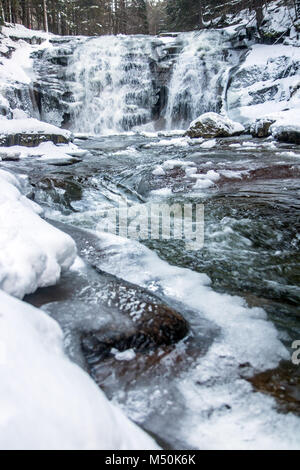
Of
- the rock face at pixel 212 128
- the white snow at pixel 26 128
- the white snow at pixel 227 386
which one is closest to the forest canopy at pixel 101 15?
the rock face at pixel 212 128

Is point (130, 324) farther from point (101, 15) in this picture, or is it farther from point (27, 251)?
point (101, 15)

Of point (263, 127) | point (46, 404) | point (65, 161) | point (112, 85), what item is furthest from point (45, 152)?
point (112, 85)

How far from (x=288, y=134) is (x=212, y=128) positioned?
110 inches

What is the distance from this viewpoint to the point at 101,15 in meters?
30.6

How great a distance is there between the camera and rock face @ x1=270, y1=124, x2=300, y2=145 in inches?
358

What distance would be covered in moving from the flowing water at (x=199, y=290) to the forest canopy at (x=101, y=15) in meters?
17.6

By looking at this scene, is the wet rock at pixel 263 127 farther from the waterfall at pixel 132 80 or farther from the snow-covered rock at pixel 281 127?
the waterfall at pixel 132 80

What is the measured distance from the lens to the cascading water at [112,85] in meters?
16.1

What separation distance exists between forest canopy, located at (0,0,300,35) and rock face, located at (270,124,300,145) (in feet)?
41.3

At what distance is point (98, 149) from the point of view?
32.6 feet

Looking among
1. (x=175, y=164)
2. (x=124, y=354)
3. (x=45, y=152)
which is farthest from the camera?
(x=45, y=152)

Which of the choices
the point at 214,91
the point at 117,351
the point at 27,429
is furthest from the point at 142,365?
the point at 214,91

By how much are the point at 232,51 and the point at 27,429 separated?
68.5ft

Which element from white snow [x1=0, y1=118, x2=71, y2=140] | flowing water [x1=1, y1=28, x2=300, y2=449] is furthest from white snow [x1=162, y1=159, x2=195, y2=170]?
white snow [x1=0, y1=118, x2=71, y2=140]
